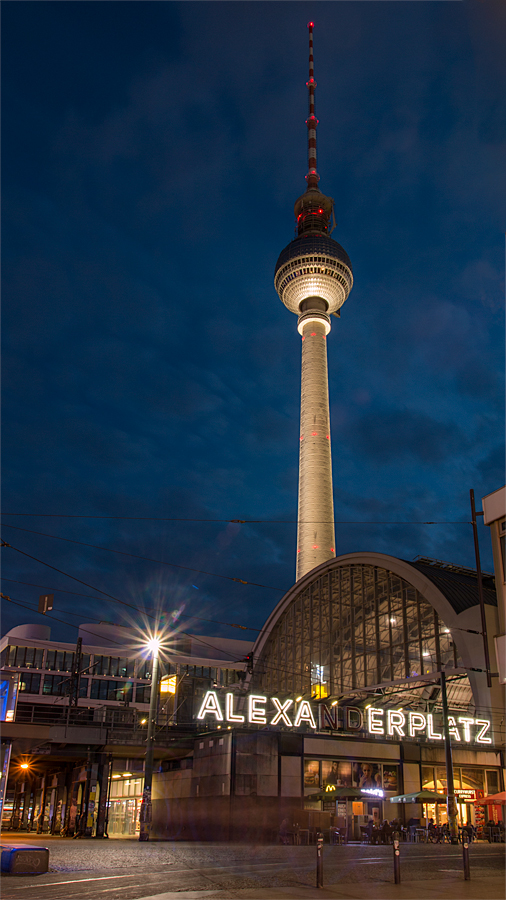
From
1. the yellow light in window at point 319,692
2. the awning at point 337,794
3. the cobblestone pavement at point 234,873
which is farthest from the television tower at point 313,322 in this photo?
the cobblestone pavement at point 234,873

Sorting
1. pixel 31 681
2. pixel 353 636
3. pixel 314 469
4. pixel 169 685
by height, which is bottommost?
pixel 169 685

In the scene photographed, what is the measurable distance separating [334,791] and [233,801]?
6.14m

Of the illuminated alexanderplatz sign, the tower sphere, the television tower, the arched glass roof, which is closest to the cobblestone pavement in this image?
the illuminated alexanderplatz sign

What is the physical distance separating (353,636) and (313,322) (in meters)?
59.1

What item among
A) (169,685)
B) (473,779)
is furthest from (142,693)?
(169,685)

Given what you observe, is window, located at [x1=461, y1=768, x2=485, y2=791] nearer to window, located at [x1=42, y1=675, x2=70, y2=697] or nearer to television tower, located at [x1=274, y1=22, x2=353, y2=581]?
television tower, located at [x1=274, y1=22, x2=353, y2=581]

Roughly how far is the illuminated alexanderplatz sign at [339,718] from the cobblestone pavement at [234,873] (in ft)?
29.0

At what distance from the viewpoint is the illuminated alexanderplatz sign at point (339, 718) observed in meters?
38.1

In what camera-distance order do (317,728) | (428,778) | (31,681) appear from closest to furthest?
1. (317,728)
2. (428,778)
3. (31,681)

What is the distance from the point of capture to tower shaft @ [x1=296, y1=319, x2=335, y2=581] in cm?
8412

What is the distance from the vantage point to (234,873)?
19.2 meters

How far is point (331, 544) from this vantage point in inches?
3329

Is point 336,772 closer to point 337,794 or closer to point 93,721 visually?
point 337,794

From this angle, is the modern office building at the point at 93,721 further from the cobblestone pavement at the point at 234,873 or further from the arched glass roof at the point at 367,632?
the cobblestone pavement at the point at 234,873
